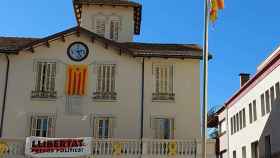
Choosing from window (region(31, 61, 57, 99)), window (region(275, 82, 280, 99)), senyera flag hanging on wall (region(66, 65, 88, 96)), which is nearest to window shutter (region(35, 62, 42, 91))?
window (region(31, 61, 57, 99))

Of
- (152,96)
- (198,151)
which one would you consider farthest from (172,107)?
(198,151)

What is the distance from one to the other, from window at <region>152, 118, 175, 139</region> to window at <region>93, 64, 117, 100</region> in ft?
10.0

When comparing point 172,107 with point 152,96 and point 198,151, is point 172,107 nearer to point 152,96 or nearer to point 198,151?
point 152,96

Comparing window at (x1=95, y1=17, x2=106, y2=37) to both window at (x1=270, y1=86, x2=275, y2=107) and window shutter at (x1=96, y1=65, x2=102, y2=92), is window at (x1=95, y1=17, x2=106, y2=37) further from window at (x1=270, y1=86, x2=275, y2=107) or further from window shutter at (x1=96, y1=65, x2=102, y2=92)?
window at (x1=270, y1=86, x2=275, y2=107)

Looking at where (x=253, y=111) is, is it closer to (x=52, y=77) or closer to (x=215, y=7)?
(x=52, y=77)

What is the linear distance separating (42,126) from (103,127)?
380cm

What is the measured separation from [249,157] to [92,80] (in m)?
15.0

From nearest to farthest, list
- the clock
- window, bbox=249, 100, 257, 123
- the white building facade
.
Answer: the clock → the white building facade → window, bbox=249, 100, 257, 123

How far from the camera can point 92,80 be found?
32750 mm

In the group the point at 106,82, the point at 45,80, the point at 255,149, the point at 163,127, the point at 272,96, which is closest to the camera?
the point at 163,127

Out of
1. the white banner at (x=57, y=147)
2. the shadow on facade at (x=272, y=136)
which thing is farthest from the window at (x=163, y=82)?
the shadow on facade at (x=272, y=136)

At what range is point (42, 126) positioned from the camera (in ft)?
104

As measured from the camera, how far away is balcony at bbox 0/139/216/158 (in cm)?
2903

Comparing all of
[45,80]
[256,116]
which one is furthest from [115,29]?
[256,116]
